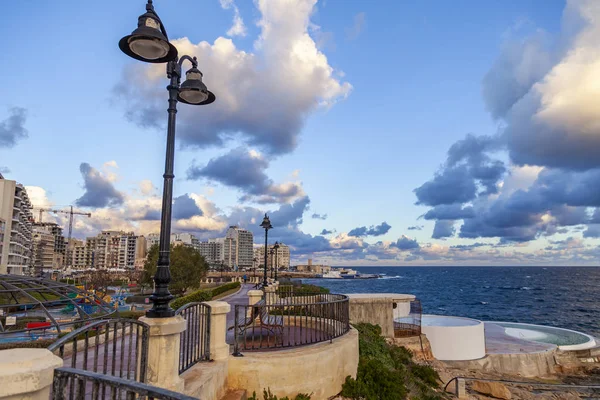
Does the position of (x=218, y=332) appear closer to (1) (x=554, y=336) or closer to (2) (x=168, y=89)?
(2) (x=168, y=89)

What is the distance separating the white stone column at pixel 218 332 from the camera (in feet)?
24.6

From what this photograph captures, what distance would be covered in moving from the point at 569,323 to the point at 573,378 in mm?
32952

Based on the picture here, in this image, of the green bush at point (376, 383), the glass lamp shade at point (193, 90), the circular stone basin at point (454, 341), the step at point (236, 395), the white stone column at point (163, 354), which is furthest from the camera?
the circular stone basin at point (454, 341)

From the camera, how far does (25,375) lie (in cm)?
238

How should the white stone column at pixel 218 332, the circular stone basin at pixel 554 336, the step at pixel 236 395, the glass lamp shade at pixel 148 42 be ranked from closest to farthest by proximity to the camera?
the glass lamp shade at pixel 148 42
the step at pixel 236 395
the white stone column at pixel 218 332
the circular stone basin at pixel 554 336

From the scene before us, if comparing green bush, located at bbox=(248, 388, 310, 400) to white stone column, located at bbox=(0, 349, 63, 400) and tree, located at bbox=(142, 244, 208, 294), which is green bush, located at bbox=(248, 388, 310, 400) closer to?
white stone column, located at bbox=(0, 349, 63, 400)

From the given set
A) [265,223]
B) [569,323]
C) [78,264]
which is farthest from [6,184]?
[78,264]

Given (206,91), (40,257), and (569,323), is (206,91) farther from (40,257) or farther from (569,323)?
(40,257)

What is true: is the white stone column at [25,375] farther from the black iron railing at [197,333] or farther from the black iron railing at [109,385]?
the black iron railing at [197,333]

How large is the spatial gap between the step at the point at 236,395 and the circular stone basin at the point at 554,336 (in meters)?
24.6

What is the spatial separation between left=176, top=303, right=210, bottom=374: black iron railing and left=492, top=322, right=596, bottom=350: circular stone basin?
83.0 ft

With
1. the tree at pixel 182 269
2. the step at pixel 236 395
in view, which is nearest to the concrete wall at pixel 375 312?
the step at pixel 236 395

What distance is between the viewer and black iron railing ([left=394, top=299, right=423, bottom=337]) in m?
21.2

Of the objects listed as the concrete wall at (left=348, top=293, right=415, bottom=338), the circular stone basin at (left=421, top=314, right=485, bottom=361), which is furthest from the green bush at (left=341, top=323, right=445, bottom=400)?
the circular stone basin at (left=421, top=314, right=485, bottom=361)
